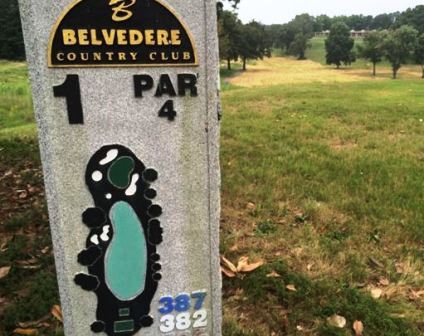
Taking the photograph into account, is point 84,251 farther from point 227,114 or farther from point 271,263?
point 227,114

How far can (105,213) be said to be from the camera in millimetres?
2508

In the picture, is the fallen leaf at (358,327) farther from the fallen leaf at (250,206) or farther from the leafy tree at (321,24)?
the leafy tree at (321,24)

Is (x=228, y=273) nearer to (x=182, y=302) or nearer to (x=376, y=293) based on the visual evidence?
(x=182, y=302)

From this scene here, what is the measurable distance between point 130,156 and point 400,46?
65428 mm

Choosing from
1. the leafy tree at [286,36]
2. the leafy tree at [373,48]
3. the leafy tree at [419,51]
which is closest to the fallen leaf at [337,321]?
the leafy tree at [373,48]

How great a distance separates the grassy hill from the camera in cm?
334

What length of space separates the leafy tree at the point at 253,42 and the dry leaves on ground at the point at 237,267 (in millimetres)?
61852

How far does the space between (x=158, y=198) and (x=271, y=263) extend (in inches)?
68.5

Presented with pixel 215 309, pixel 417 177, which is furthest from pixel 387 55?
pixel 215 309

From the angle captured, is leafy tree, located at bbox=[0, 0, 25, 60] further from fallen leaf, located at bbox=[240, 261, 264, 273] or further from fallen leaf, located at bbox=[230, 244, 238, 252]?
fallen leaf, located at bbox=[240, 261, 264, 273]

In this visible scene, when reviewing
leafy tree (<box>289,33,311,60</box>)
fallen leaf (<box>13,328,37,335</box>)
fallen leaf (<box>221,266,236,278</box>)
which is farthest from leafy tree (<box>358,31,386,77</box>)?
fallen leaf (<box>13,328,37,335</box>)

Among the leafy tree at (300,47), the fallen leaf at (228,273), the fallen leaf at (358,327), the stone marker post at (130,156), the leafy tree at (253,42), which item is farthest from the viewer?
the leafy tree at (300,47)

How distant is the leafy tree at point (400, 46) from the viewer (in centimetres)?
5919

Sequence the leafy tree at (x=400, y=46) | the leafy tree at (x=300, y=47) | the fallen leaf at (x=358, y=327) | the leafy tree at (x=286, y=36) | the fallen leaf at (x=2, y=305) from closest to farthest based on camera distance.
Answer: the fallen leaf at (x=358, y=327) < the fallen leaf at (x=2, y=305) < the leafy tree at (x=400, y=46) < the leafy tree at (x=300, y=47) < the leafy tree at (x=286, y=36)
